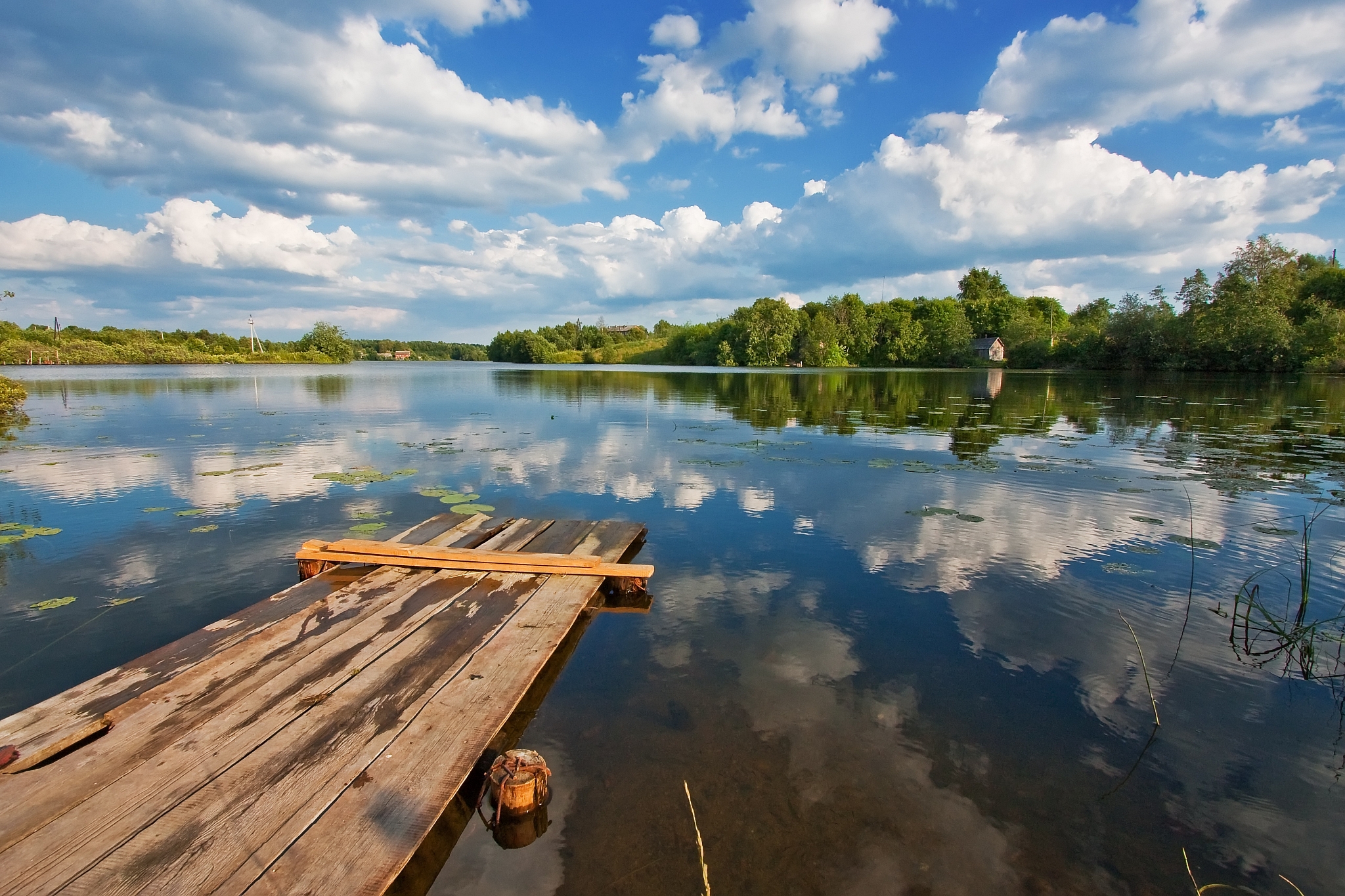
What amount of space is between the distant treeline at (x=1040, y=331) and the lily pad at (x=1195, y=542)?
5977 cm

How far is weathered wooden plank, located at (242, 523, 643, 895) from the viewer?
2.47 metres

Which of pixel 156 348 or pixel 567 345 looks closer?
pixel 156 348

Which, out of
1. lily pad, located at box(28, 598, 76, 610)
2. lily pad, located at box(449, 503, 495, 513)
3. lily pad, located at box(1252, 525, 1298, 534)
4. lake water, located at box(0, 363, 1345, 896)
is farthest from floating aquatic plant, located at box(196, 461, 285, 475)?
lily pad, located at box(1252, 525, 1298, 534)

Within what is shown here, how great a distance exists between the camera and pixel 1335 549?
717 centimetres

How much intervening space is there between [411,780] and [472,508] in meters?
6.21

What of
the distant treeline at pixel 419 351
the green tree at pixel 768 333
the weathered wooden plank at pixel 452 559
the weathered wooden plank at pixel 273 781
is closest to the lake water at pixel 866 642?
the weathered wooden plank at pixel 452 559

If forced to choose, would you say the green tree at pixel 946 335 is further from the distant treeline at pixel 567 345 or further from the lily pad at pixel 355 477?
the lily pad at pixel 355 477

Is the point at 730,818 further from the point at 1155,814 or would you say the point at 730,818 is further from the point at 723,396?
the point at 723,396

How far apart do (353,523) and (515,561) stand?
11.2 feet

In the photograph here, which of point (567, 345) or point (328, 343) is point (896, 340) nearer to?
point (567, 345)

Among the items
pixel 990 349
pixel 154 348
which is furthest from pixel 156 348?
pixel 990 349

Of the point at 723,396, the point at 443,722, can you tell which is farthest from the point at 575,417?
the point at 443,722

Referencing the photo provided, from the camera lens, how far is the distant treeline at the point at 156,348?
77.2m

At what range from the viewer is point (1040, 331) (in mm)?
80500
